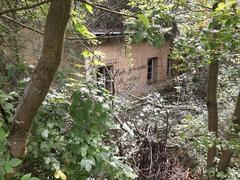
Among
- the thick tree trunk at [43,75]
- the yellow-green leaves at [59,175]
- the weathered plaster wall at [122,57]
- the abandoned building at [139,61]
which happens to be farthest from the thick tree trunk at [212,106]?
the abandoned building at [139,61]

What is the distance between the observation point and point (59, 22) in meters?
1.77

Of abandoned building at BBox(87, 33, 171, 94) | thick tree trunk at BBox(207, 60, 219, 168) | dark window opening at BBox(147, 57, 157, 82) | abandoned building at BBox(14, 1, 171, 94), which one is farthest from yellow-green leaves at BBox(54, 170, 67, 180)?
dark window opening at BBox(147, 57, 157, 82)

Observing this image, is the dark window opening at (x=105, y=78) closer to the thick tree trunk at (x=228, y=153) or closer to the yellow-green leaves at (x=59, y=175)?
the yellow-green leaves at (x=59, y=175)

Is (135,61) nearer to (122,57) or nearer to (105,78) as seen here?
(122,57)

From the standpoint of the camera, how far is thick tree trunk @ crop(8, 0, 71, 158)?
176 cm

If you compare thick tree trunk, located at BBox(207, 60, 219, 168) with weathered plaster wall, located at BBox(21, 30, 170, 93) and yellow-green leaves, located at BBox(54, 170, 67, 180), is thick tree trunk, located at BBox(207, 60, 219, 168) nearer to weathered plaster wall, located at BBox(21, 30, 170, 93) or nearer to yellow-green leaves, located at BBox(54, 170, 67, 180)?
weathered plaster wall, located at BBox(21, 30, 170, 93)

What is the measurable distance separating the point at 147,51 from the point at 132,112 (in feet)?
26.6

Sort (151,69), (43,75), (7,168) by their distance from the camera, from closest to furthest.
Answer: (7,168) < (43,75) < (151,69)

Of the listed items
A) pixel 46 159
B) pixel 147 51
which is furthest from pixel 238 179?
pixel 147 51

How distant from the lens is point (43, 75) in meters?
1.87

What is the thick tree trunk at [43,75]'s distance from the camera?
69.2 inches

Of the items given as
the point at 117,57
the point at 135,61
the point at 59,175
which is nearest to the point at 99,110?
the point at 59,175

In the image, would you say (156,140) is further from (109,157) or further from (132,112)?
(109,157)

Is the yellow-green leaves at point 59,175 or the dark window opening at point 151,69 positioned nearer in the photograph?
the yellow-green leaves at point 59,175
